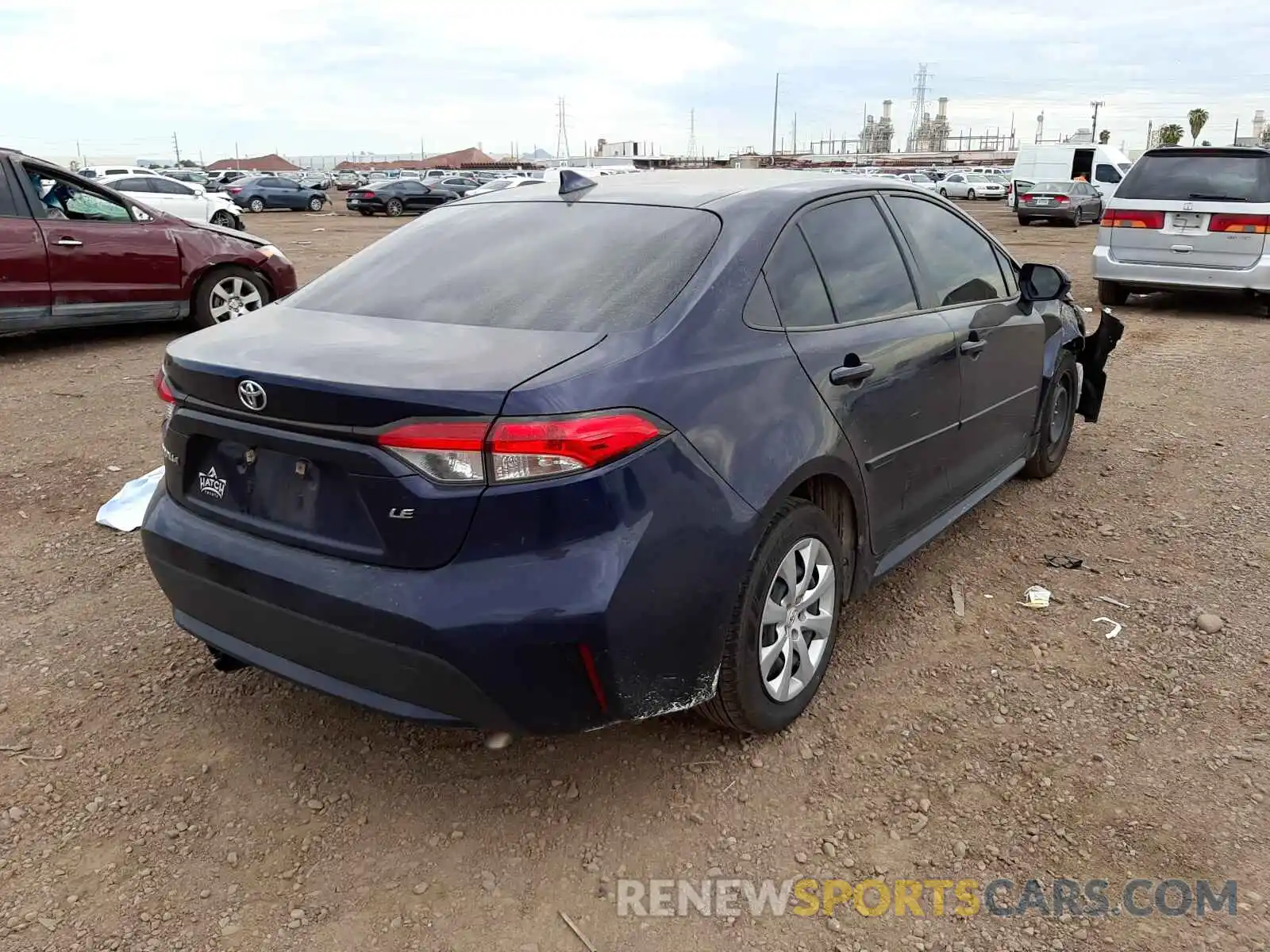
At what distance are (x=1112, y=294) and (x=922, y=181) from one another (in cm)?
1866

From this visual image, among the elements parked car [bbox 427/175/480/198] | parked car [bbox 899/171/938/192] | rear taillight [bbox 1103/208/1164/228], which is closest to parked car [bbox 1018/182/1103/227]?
parked car [bbox 899/171/938/192]

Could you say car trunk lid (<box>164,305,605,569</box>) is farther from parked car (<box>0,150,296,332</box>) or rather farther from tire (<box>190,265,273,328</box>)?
tire (<box>190,265,273,328</box>)

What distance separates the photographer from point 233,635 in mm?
2662

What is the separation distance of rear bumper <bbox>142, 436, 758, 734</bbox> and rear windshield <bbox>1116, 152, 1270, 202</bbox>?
9.37 metres

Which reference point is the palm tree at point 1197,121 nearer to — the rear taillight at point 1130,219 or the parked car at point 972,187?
the parked car at point 972,187

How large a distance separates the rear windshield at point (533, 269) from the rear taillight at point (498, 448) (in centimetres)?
43

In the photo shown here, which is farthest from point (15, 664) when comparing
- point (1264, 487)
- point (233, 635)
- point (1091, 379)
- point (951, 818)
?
point (1264, 487)

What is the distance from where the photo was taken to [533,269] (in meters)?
2.92

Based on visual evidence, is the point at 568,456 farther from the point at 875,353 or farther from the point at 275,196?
the point at 275,196

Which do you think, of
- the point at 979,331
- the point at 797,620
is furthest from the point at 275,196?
the point at 797,620

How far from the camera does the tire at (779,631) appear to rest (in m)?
2.65

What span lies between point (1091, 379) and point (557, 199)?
3.62 metres

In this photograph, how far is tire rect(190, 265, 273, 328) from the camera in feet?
28.6

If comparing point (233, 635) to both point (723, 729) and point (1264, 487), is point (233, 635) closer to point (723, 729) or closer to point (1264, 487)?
point (723, 729)
